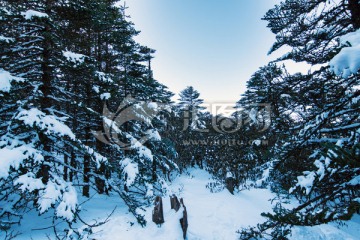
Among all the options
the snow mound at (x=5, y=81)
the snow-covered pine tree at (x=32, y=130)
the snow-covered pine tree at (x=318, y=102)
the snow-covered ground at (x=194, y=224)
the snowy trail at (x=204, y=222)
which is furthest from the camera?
the snowy trail at (x=204, y=222)

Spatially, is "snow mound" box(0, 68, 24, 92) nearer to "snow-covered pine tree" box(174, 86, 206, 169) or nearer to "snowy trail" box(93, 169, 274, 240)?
"snowy trail" box(93, 169, 274, 240)

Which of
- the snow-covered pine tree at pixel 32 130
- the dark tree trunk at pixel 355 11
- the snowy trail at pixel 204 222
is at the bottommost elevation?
the snowy trail at pixel 204 222

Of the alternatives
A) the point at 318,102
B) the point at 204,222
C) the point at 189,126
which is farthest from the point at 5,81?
the point at 189,126

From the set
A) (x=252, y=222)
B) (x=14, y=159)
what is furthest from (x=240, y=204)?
(x=14, y=159)

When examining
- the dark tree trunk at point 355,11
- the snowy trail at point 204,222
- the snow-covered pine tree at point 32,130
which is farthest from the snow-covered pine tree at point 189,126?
the dark tree trunk at point 355,11

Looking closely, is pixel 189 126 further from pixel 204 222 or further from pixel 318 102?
pixel 318 102

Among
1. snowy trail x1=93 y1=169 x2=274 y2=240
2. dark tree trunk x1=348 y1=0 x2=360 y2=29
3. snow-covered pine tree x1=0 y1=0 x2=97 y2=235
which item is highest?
dark tree trunk x1=348 y1=0 x2=360 y2=29

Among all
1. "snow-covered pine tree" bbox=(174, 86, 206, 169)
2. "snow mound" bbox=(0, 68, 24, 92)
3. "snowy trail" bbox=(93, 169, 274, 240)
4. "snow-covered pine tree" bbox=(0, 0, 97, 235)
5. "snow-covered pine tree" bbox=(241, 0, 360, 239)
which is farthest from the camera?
"snow-covered pine tree" bbox=(174, 86, 206, 169)

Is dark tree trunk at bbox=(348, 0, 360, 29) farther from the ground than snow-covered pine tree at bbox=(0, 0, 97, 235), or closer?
farther from the ground

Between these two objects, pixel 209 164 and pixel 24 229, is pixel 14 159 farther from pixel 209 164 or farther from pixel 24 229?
Result: pixel 209 164

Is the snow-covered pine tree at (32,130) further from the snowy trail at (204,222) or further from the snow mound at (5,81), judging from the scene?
the snowy trail at (204,222)

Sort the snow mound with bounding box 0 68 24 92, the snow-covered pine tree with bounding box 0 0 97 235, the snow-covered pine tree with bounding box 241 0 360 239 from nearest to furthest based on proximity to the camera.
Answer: the snow-covered pine tree with bounding box 241 0 360 239 → the snow mound with bounding box 0 68 24 92 → the snow-covered pine tree with bounding box 0 0 97 235

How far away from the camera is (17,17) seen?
6.28m

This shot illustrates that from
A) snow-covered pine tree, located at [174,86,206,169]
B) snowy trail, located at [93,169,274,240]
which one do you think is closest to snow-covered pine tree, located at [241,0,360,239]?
snowy trail, located at [93,169,274,240]
